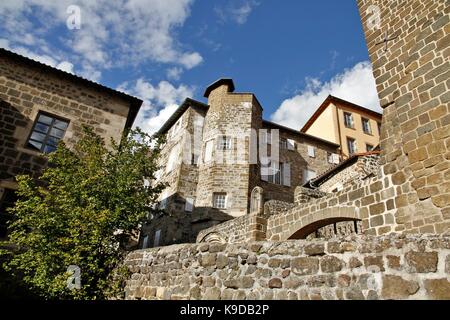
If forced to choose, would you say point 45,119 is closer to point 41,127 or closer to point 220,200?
point 41,127

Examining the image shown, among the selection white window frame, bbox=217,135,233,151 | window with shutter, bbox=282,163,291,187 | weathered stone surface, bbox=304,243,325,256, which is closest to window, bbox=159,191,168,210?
white window frame, bbox=217,135,233,151

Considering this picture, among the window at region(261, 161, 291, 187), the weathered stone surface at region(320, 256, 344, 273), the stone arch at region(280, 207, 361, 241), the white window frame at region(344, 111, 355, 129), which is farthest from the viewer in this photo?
the white window frame at region(344, 111, 355, 129)

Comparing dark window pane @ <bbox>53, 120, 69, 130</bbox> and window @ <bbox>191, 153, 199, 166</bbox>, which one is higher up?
window @ <bbox>191, 153, 199, 166</bbox>

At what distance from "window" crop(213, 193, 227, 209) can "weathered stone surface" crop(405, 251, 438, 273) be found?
14493mm

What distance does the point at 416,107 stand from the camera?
5059mm

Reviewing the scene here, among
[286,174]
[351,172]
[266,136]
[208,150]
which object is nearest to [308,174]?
[286,174]

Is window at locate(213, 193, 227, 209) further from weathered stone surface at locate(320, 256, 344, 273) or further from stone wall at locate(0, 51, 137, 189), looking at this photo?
weathered stone surface at locate(320, 256, 344, 273)

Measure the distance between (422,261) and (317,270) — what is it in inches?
34.8

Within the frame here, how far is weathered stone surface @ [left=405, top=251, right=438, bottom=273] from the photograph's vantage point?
6.73 ft

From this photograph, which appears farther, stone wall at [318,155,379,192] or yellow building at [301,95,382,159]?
yellow building at [301,95,382,159]

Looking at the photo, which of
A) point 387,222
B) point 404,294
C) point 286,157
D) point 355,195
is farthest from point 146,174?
point 286,157

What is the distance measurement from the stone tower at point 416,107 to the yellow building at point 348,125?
2017 cm

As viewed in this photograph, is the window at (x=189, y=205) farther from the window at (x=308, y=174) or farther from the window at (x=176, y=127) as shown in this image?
the window at (x=308, y=174)
